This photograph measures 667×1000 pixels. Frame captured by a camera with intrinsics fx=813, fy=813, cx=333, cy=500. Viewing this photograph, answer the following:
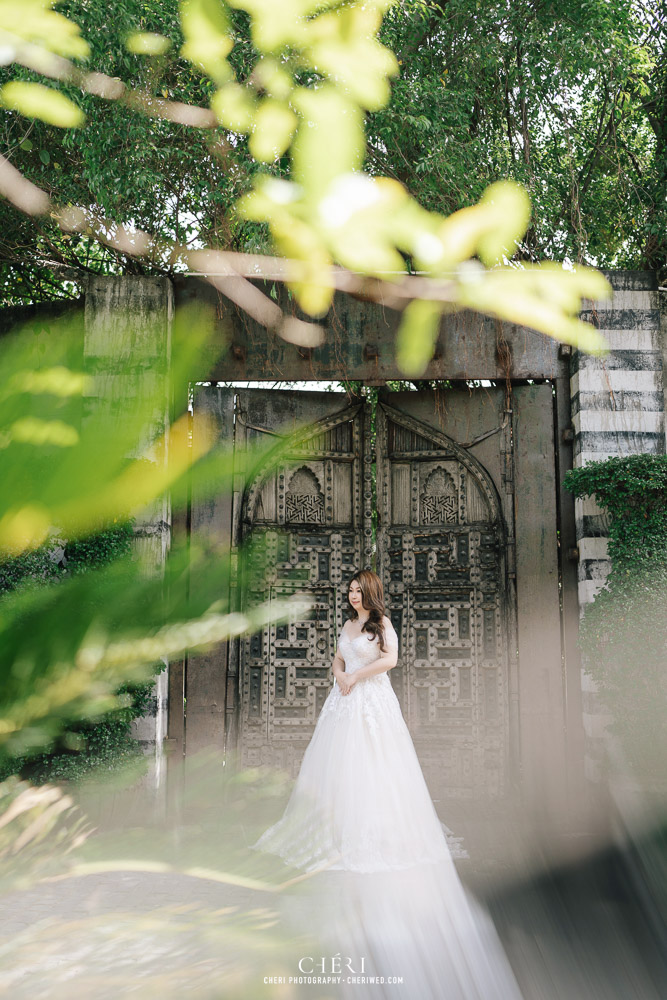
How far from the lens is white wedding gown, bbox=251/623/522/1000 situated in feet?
10.2

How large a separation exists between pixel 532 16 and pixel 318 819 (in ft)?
18.1

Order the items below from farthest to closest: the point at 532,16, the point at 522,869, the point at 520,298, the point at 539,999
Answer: the point at 532,16 < the point at 522,869 < the point at 539,999 < the point at 520,298

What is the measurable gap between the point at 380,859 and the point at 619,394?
3.75 meters

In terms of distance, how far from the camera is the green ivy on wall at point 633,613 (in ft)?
16.7

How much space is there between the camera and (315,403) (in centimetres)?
687

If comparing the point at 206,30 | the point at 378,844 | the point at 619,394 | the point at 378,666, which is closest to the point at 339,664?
the point at 378,666

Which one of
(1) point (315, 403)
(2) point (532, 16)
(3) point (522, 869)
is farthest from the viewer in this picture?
(1) point (315, 403)

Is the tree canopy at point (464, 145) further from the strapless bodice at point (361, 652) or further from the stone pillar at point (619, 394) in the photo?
the strapless bodice at point (361, 652)

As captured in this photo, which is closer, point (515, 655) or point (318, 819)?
point (318, 819)

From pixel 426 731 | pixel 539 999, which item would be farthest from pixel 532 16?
pixel 539 999

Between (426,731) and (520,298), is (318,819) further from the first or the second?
(520,298)

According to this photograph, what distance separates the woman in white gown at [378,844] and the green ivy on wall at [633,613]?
137 cm

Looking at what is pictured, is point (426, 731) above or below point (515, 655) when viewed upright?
below

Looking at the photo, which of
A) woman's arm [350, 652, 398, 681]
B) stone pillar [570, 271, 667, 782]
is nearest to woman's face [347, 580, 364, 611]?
woman's arm [350, 652, 398, 681]
